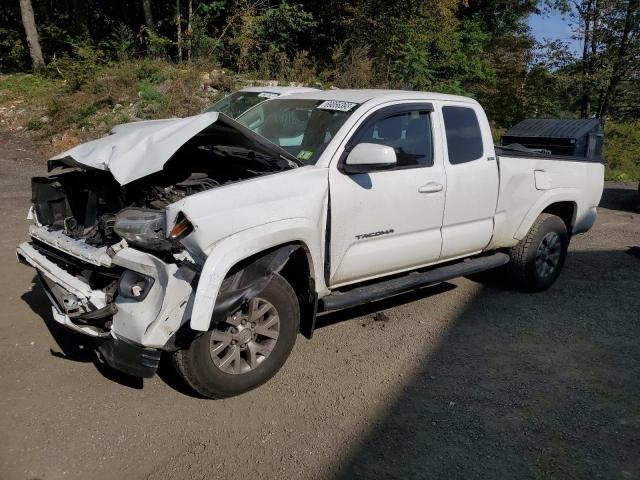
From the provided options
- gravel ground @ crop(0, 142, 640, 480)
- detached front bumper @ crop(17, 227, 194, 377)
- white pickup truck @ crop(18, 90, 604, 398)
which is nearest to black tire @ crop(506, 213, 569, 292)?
white pickup truck @ crop(18, 90, 604, 398)

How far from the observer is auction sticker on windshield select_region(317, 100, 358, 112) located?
13.6 feet

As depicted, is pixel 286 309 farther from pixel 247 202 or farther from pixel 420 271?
pixel 420 271

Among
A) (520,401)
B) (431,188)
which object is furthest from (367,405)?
(431,188)

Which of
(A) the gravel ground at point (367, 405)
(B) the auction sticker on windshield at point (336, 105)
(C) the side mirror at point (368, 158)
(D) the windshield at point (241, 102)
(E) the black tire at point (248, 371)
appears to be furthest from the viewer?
(D) the windshield at point (241, 102)

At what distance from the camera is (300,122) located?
14.5 feet

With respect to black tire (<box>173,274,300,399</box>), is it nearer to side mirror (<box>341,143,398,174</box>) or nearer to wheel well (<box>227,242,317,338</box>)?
wheel well (<box>227,242,317,338</box>)

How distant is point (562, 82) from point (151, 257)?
17.8m

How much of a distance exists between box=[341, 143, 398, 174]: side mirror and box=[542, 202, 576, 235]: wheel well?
2.76 metres

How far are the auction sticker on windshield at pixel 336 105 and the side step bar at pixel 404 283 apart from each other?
1341 mm

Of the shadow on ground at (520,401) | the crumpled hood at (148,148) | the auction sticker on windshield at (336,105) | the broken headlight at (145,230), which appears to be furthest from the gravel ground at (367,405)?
the auction sticker on windshield at (336,105)

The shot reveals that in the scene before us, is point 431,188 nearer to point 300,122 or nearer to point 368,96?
point 368,96

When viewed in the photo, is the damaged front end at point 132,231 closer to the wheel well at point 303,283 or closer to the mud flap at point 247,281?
the mud flap at point 247,281

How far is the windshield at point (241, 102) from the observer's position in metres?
5.64

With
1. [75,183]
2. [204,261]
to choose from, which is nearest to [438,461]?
[204,261]
